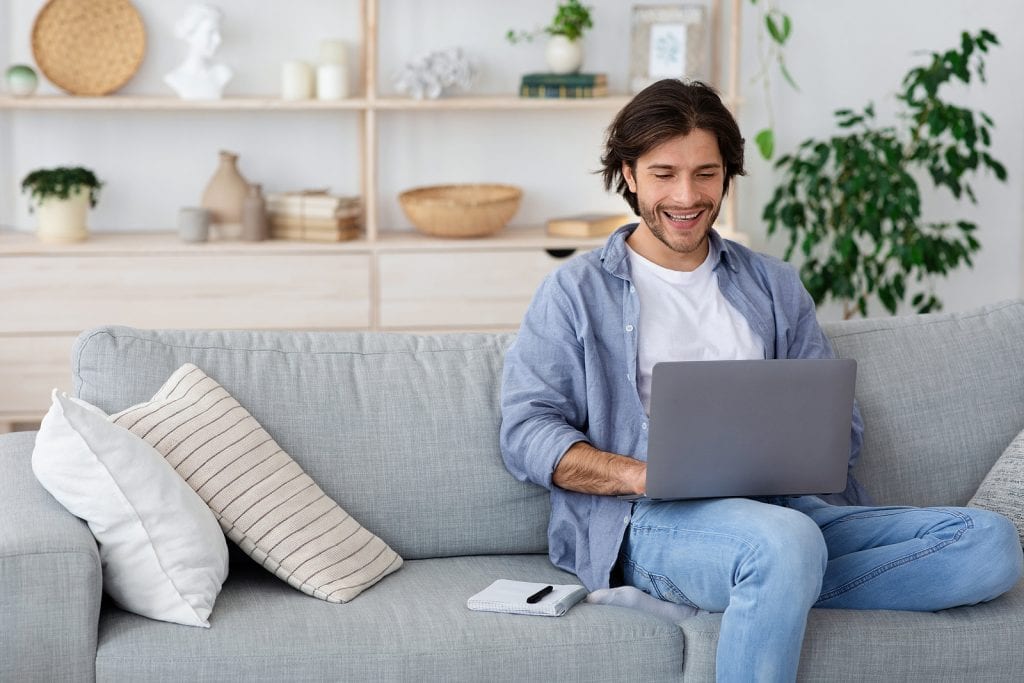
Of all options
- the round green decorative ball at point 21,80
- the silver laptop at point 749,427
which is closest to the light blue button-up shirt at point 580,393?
the silver laptop at point 749,427

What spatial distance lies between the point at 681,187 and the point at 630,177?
0.11 metres

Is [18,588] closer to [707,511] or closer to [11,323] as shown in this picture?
[707,511]

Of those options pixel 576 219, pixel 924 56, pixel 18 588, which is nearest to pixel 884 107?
pixel 924 56

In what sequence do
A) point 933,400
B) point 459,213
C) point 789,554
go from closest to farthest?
1. point 789,554
2. point 933,400
3. point 459,213

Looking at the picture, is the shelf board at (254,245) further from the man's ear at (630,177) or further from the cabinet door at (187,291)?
the man's ear at (630,177)

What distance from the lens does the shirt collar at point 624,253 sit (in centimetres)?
228

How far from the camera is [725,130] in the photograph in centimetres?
228

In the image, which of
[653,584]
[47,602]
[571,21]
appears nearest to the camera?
[47,602]

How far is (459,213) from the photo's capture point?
399 centimetres

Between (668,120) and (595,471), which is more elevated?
(668,120)

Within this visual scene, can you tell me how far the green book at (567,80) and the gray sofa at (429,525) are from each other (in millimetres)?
1753

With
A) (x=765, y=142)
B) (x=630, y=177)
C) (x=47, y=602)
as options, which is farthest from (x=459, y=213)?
(x=47, y=602)

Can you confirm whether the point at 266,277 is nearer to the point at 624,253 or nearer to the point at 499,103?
the point at 499,103

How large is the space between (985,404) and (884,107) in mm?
2142
